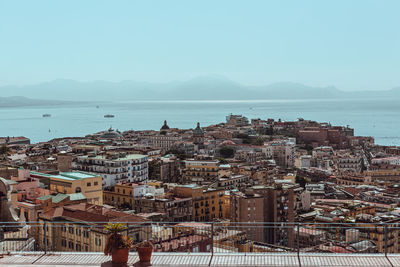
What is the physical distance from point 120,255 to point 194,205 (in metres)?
23.9

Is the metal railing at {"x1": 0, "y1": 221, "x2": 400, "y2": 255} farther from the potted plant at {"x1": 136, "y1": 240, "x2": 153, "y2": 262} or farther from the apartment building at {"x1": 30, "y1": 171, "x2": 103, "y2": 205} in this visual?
the apartment building at {"x1": 30, "y1": 171, "x2": 103, "y2": 205}

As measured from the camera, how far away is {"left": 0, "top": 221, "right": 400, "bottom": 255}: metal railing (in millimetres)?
10180

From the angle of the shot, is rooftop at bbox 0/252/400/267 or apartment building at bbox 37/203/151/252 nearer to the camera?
rooftop at bbox 0/252/400/267

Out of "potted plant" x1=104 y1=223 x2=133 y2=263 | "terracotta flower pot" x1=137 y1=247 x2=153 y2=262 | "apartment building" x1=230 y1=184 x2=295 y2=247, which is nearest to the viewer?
"potted plant" x1=104 y1=223 x2=133 y2=263

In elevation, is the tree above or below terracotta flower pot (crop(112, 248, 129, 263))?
below

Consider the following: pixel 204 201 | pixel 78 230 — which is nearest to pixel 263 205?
pixel 204 201

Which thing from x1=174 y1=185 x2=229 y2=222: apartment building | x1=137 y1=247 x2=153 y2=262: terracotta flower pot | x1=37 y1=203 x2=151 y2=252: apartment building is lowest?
x1=174 y1=185 x2=229 y2=222: apartment building

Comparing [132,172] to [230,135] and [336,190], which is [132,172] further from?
[230,135]

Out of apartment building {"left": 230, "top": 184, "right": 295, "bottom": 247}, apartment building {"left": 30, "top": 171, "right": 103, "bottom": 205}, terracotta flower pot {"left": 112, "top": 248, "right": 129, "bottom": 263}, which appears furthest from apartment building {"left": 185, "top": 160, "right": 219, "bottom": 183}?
terracotta flower pot {"left": 112, "top": 248, "right": 129, "bottom": 263}

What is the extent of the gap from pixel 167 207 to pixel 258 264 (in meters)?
21.4

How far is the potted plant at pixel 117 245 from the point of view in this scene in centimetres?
769

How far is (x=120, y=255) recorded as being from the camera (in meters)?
7.76

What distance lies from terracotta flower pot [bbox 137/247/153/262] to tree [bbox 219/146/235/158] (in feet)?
212

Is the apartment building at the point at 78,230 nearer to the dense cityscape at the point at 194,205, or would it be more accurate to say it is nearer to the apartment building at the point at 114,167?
the dense cityscape at the point at 194,205
